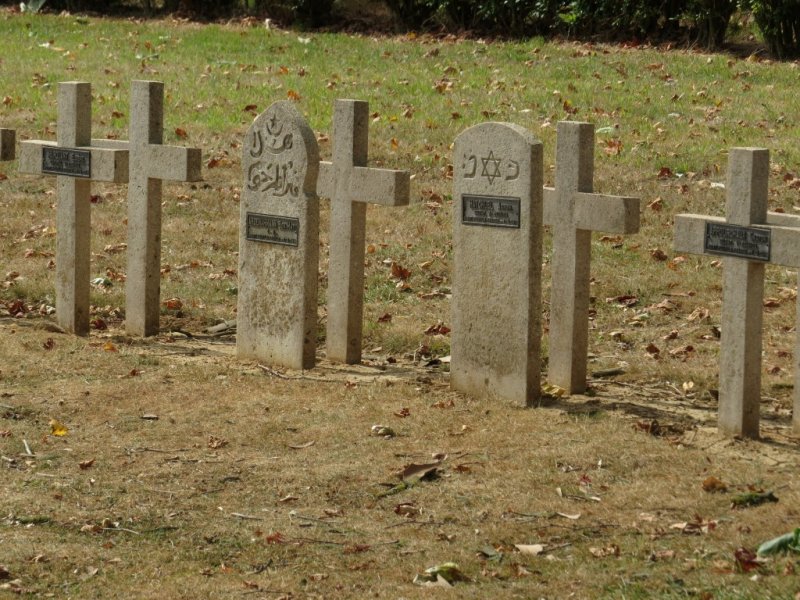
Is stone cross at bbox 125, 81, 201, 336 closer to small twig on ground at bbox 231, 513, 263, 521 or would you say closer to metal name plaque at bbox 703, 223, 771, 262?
small twig on ground at bbox 231, 513, 263, 521

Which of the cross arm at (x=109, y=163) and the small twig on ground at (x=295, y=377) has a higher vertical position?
the cross arm at (x=109, y=163)

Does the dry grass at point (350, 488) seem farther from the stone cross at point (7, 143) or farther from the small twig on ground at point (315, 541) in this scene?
the stone cross at point (7, 143)

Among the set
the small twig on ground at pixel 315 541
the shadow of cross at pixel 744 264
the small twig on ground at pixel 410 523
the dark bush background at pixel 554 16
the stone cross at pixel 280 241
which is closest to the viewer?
the small twig on ground at pixel 315 541

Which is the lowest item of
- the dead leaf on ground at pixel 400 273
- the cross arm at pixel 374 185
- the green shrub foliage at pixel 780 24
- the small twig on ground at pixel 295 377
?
the small twig on ground at pixel 295 377

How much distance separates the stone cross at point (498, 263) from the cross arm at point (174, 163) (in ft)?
6.18

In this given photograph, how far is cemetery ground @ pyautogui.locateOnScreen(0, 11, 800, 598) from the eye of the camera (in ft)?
19.0

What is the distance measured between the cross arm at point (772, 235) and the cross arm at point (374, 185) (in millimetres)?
1690

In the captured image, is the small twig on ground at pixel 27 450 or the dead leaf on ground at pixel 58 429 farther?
the dead leaf on ground at pixel 58 429

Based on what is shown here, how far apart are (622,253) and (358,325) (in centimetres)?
293

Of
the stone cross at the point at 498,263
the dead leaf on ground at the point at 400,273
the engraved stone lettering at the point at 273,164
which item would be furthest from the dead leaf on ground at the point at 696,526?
the dead leaf on ground at the point at 400,273

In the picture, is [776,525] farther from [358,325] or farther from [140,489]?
[358,325]

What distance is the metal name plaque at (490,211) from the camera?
7.62m

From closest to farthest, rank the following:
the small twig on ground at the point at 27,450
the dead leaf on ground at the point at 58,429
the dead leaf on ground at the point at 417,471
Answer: the dead leaf on ground at the point at 417,471 → the small twig on ground at the point at 27,450 → the dead leaf on ground at the point at 58,429

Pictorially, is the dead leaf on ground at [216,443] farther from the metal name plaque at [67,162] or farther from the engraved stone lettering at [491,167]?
the metal name plaque at [67,162]
